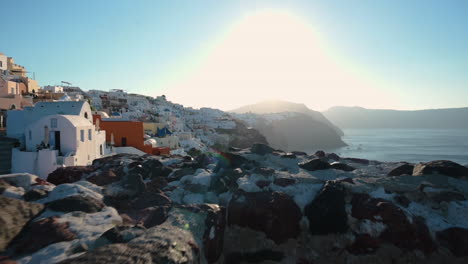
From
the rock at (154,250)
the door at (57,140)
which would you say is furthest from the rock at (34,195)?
the door at (57,140)

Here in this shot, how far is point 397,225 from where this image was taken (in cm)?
779

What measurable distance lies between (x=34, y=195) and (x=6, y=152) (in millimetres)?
18052

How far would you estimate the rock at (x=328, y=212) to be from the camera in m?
8.16

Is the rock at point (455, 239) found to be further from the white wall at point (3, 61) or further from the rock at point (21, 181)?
the white wall at point (3, 61)

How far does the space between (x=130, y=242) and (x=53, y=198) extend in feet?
11.1

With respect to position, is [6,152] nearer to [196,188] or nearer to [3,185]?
[3,185]

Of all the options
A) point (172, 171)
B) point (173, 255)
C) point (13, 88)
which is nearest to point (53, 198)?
point (173, 255)

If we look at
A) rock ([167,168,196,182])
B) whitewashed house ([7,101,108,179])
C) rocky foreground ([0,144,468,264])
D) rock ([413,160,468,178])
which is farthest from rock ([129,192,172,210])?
whitewashed house ([7,101,108,179])

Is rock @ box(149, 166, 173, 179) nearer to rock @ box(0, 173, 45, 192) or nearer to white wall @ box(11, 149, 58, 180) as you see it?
rock @ box(0, 173, 45, 192)

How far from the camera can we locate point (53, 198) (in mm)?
6984

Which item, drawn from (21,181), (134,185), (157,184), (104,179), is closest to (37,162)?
(104,179)

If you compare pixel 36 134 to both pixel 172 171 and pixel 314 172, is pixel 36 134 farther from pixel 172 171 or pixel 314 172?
pixel 314 172

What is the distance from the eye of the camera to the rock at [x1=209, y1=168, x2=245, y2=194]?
1060cm

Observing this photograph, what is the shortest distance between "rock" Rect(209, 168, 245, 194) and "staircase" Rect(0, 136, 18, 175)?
17427 mm
